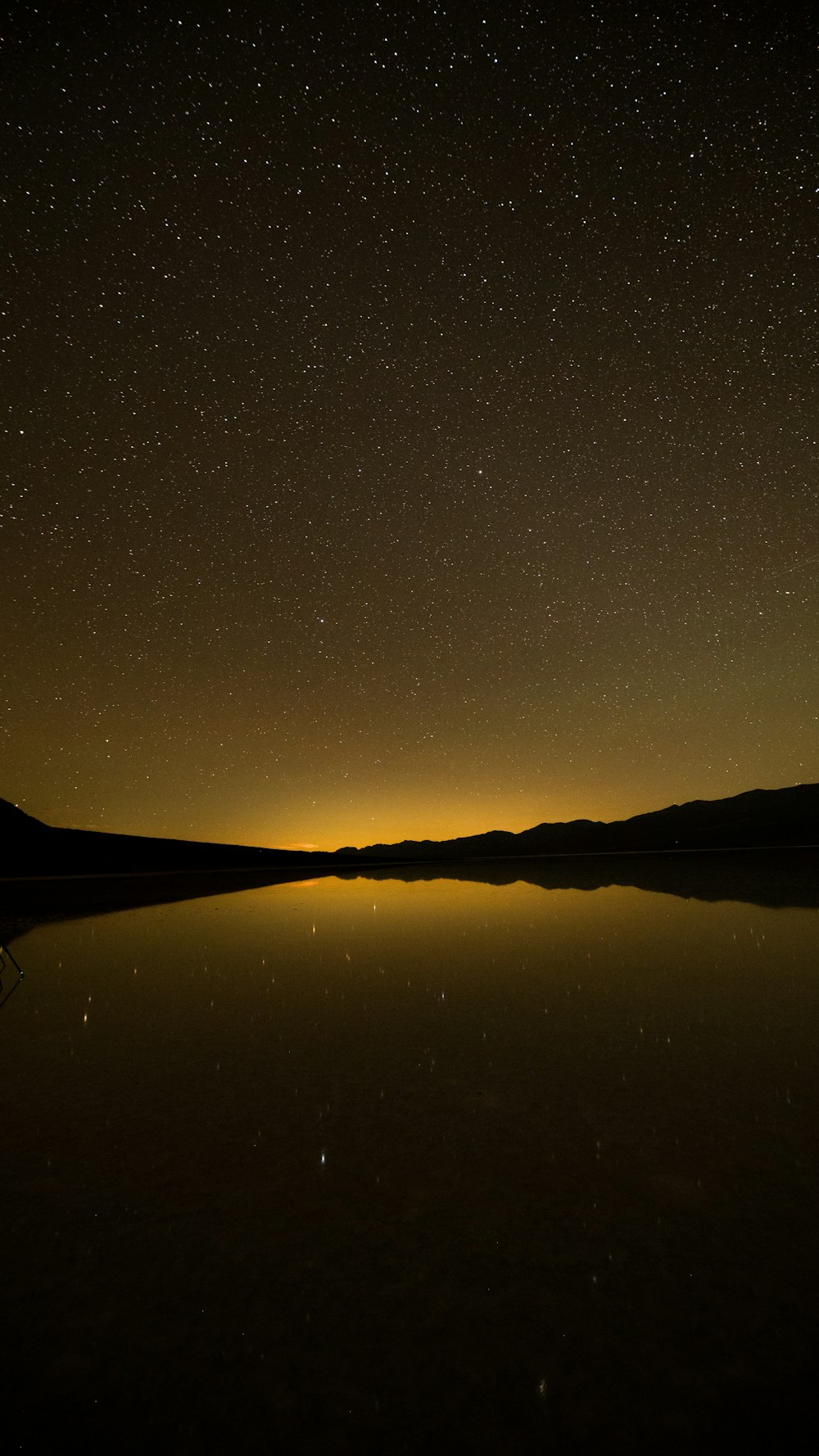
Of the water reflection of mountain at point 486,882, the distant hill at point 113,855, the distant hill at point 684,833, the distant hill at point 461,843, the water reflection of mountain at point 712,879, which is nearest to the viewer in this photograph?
the water reflection of mountain at point 712,879

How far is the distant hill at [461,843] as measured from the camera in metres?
40.0

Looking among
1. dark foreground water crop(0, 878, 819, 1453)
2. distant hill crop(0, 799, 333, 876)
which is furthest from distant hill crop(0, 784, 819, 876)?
dark foreground water crop(0, 878, 819, 1453)

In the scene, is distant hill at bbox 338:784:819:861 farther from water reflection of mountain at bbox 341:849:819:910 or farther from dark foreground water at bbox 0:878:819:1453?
dark foreground water at bbox 0:878:819:1453

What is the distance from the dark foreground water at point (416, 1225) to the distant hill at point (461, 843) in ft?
106

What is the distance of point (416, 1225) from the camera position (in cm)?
269

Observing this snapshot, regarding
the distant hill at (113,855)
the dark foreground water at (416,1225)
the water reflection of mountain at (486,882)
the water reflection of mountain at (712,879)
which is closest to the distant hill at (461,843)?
the distant hill at (113,855)

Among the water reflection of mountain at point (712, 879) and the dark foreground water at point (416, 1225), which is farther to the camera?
the water reflection of mountain at point (712, 879)

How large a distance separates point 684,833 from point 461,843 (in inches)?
2784

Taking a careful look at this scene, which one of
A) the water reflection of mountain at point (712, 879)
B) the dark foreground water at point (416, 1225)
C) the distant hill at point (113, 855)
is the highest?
the distant hill at point (113, 855)

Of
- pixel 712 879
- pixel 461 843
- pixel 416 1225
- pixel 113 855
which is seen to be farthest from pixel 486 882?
pixel 461 843

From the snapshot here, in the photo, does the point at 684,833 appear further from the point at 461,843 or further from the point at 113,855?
the point at 113,855

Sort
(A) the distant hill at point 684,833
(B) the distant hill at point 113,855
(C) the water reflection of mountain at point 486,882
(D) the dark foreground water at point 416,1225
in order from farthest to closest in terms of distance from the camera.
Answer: (A) the distant hill at point 684,833 → (B) the distant hill at point 113,855 → (C) the water reflection of mountain at point 486,882 → (D) the dark foreground water at point 416,1225

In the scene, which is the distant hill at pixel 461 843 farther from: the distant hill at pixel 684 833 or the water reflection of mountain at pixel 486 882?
the water reflection of mountain at pixel 486 882

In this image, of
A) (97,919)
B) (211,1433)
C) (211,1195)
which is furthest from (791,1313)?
(97,919)
